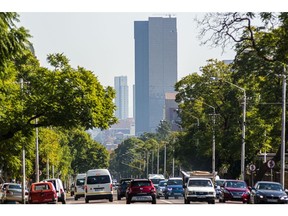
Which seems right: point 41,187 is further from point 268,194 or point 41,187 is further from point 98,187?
point 268,194

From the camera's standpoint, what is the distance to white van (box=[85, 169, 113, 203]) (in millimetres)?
55969

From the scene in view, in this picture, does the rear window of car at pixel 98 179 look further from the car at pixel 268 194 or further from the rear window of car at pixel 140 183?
the car at pixel 268 194

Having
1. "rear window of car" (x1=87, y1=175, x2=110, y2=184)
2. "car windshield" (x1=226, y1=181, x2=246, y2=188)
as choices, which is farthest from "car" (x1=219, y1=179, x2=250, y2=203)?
"rear window of car" (x1=87, y1=175, x2=110, y2=184)

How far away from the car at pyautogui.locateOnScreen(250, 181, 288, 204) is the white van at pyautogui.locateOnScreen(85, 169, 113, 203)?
11.3 meters

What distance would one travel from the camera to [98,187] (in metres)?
56.3

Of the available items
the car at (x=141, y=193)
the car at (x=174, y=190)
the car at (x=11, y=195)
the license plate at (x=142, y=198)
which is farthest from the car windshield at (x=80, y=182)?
the license plate at (x=142, y=198)

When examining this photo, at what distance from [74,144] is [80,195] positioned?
184ft

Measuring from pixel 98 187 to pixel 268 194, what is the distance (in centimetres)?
1348

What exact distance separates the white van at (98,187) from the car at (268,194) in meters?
11.3

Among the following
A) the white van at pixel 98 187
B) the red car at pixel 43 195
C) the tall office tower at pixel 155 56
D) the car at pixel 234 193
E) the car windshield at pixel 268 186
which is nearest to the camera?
the car windshield at pixel 268 186

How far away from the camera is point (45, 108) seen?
51062 millimetres

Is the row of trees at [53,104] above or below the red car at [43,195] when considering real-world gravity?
above

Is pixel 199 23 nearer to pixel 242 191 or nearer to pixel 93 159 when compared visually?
pixel 242 191

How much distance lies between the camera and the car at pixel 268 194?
46.0 metres
